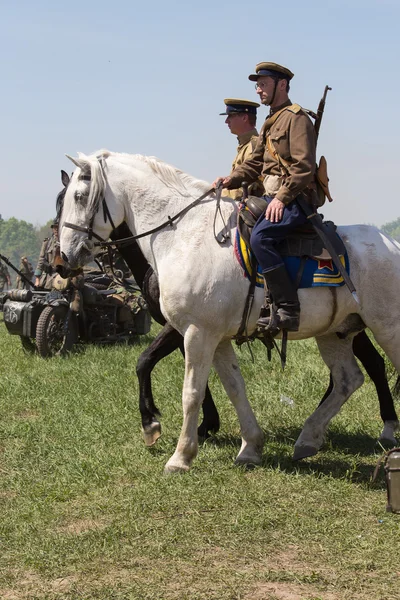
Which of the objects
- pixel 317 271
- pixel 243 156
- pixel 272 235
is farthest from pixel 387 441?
pixel 243 156

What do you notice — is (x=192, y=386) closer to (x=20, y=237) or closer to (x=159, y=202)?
(x=159, y=202)

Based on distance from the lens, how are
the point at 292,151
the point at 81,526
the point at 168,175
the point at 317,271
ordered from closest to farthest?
the point at 81,526 < the point at 292,151 < the point at 317,271 < the point at 168,175

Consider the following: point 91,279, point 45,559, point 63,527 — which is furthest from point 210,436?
point 91,279

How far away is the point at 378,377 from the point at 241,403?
150cm

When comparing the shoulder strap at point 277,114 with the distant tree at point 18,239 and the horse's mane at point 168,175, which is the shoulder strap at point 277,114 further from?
the distant tree at point 18,239

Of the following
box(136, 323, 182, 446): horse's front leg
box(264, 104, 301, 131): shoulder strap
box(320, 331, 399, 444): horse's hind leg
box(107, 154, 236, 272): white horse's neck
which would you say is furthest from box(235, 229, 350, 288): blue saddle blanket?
box(320, 331, 399, 444): horse's hind leg

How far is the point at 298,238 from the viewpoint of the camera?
6402 mm

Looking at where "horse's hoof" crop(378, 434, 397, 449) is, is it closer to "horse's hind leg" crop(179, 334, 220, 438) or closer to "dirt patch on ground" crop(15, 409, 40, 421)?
"horse's hind leg" crop(179, 334, 220, 438)

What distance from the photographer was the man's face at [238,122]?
26.8 ft

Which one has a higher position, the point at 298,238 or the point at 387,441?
the point at 298,238

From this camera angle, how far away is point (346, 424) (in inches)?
313

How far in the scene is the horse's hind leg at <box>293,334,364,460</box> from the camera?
6.91m

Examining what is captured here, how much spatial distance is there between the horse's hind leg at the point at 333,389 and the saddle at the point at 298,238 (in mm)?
1108

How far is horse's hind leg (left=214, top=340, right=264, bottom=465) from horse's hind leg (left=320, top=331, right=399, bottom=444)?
96 centimetres
